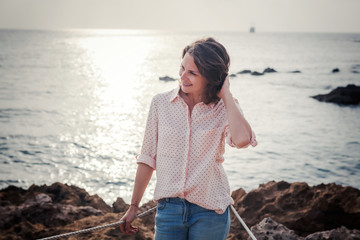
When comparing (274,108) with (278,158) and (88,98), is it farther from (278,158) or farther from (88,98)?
(88,98)

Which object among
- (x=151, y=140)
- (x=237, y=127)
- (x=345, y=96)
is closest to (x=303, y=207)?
(x=237, y=127)

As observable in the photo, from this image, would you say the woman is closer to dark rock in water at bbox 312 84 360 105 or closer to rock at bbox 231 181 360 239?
rock at bbox 231 181 360 239

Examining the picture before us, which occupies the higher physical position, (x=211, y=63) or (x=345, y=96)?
(x=211, y=63)

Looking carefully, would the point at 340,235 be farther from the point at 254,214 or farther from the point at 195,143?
the point at 195,143

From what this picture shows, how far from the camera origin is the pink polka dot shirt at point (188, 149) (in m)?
1.81

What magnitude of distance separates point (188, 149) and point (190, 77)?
15.4 inches

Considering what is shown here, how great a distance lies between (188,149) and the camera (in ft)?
5.99

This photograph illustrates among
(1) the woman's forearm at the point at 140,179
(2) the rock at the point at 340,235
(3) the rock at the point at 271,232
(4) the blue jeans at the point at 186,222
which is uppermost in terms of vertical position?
(1) the woman's forearm at the point at 140,179

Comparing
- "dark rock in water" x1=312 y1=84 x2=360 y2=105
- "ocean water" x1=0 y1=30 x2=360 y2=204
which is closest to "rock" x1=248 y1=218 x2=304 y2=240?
"ocean water" x1=0 y1=30 x2=360 y2=204

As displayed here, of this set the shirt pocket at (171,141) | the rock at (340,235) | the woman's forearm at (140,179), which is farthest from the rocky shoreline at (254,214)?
the shirt pocket at (171,141)

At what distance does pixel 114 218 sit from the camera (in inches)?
153

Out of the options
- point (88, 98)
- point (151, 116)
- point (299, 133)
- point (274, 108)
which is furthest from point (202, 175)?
point (88, 98)

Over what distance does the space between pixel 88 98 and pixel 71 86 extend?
6.94m

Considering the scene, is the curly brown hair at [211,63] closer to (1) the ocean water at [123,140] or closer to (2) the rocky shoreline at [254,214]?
(2) the rocky shoreline at [254,214]
